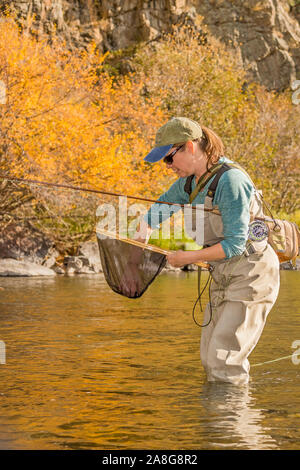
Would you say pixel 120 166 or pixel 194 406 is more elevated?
pixel 120 166

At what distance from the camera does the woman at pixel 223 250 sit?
6.17m

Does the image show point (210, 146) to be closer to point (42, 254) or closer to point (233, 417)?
point (233, 417)

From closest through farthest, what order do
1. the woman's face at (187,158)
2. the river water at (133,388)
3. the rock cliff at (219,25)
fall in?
the river water at (133,388) < the woman's face at (187,158) < the rock cliff at (219,25)

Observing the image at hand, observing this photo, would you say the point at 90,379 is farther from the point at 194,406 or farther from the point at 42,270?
the point at 42,270

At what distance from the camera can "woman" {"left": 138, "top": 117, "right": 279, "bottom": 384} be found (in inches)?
243

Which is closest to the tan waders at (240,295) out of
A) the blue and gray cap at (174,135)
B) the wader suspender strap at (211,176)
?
the wader suspender strap at (211,176)

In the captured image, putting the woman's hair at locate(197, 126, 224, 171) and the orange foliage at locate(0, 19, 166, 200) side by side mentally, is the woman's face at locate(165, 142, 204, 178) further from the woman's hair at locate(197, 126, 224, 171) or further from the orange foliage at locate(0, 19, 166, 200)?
the orange foliage at locate(0, 19, 166, 200)

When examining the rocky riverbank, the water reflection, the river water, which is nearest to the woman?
the water reflection

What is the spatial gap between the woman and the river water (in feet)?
1.62

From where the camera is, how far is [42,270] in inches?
1109

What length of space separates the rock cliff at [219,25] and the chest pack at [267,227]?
47.2 meters

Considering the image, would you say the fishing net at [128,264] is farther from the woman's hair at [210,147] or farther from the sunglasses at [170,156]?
the woman's hair at [210,147]
